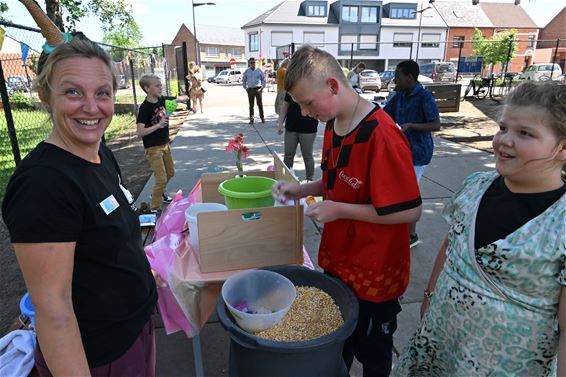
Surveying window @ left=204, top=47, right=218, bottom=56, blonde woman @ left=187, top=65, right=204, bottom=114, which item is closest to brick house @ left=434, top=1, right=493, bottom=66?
window @ left=204, top=47, right=218, bottom=56

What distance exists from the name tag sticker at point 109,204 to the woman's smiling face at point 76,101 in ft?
0.61

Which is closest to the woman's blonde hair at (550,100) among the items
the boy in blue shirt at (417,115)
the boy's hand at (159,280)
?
the boy's hand at (159,280)

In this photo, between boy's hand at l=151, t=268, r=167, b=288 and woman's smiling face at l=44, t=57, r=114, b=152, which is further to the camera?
boy's hand at l=151, t=268, r=167, b=288

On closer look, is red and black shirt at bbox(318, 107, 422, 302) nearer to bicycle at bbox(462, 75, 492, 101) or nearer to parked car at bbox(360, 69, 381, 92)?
bicycle at bbox(462, 75, 492, 101)

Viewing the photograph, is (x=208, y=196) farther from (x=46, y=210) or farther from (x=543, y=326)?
(x=543, y=326)

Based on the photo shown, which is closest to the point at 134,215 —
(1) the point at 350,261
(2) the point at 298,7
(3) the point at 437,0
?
(1) the point at 350,261

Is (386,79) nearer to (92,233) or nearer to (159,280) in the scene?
(159,280)

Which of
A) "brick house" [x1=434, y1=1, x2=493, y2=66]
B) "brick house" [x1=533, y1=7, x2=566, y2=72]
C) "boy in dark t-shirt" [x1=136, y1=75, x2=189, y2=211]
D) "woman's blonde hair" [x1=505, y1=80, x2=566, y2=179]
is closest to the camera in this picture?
"woman's blonde hair" [x1=505, y1=80, x2=566, y2=179]

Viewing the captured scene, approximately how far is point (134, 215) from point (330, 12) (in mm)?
52077

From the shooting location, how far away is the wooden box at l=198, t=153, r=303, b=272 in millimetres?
1874

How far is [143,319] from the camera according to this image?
1.42m

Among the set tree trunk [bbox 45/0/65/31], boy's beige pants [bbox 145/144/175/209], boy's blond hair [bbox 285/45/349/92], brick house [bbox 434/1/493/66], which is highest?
brick house [bbox 434/1/493/66]

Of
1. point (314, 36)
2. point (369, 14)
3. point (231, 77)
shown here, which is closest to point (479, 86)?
point (231, 77)

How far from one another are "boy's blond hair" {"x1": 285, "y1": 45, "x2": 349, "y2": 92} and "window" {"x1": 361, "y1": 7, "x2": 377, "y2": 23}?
50561 mm
